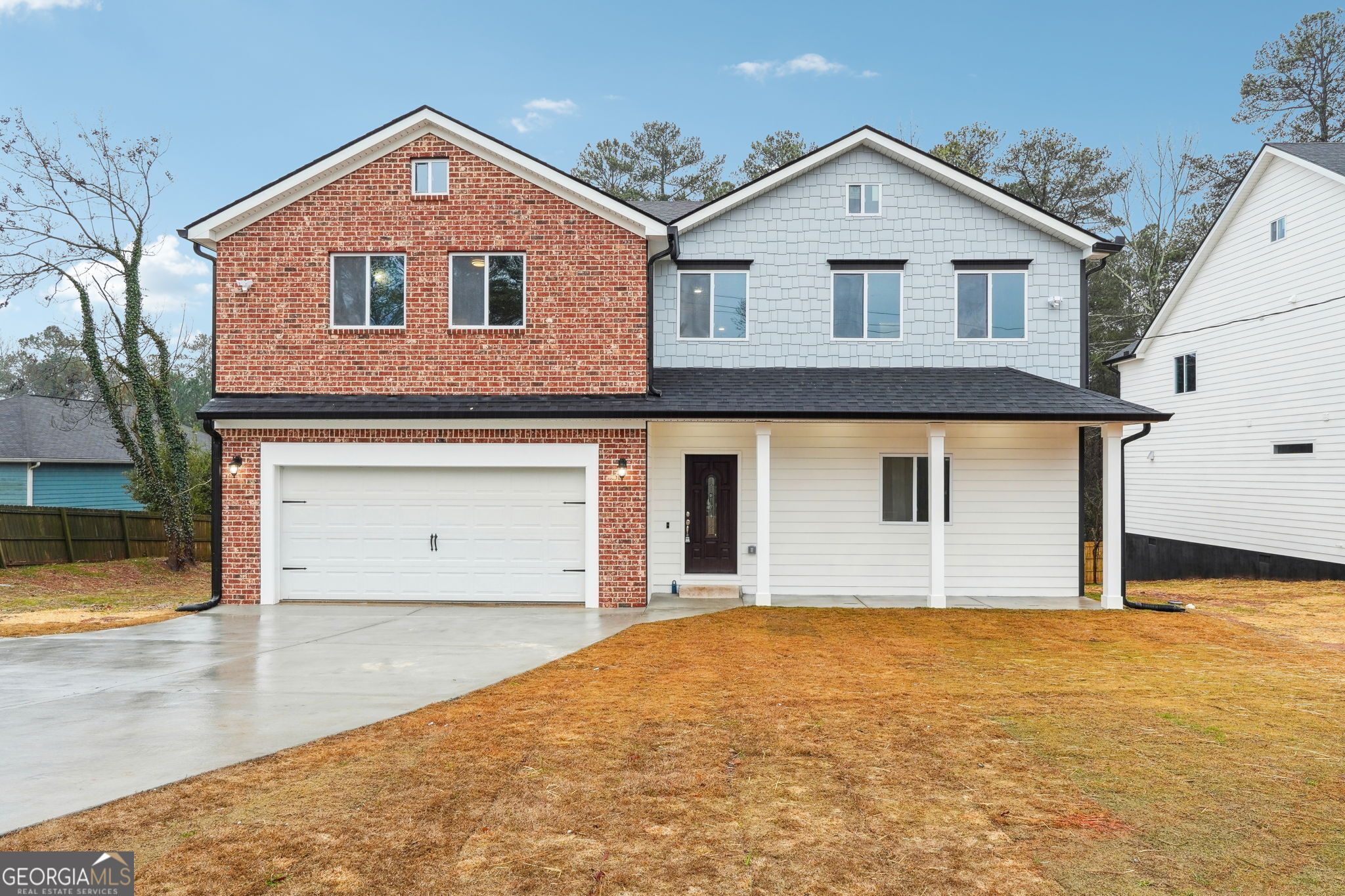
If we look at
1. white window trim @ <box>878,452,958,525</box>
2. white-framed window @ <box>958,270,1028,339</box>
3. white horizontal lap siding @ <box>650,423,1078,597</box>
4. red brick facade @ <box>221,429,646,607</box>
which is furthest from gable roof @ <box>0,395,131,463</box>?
white-framed window @ <box>958,270,1028,339</box>

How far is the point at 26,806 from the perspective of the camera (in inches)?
163

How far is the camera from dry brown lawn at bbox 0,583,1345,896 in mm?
3443

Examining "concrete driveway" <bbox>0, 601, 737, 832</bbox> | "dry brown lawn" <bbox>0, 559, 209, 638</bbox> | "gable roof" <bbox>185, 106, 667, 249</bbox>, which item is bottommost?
"dry brown lawn" <bbox>0, 559, 209, 638</bbox>

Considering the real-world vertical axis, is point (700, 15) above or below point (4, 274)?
above

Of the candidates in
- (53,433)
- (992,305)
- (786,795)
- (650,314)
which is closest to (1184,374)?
(992,305)

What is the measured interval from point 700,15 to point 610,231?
78.8ft

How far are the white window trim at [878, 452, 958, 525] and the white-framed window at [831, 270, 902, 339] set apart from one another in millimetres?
2067

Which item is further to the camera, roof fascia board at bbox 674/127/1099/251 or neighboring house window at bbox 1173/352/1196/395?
neighboring house window at bbox 1173/352/1196/395

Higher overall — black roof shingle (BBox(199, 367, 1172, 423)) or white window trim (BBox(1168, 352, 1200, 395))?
white window trim (BBox(1168, 352, 1200, 395))

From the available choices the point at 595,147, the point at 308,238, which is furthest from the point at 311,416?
the point at 595,147

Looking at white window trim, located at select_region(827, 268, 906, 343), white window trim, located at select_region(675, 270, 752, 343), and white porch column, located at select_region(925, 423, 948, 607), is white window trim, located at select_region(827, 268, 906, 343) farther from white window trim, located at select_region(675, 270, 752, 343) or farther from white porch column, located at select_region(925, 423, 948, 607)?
white porch column, located at select_region(925, 423, 948, 607)

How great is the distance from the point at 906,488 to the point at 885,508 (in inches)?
19.3

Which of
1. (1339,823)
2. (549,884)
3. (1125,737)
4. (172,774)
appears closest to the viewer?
(549,884)

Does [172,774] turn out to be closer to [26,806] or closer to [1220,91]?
[26,806]
